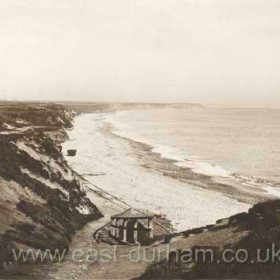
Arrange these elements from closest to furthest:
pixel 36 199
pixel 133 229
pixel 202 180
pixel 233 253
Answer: pixel 233 253 → pixel 133 229 → pixel 36 199 → pixel 202 180

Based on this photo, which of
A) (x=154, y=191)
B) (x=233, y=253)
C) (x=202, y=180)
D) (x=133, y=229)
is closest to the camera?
(x=233, y=253)

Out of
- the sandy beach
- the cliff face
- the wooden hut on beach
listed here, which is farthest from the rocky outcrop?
the sandy beach

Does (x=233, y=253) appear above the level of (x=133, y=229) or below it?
above

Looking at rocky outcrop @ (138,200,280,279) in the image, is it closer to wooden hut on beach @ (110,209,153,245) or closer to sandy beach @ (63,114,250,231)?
wooden hut on beach @ (110,209,153,245)

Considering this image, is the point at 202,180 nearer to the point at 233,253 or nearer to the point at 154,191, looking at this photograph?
the point at 154,191

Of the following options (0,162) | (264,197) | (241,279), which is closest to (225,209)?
(264,197)

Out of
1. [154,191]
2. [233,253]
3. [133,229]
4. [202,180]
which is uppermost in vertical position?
[233,253]

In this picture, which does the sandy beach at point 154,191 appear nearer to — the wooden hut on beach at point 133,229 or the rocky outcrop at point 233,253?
the wooden hut on beach at point 133,229

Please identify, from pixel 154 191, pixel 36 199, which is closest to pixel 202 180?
pixel 154 191

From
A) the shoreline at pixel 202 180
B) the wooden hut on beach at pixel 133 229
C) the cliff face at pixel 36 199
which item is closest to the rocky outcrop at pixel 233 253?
the wooden hut on beach at pixel 133 229
